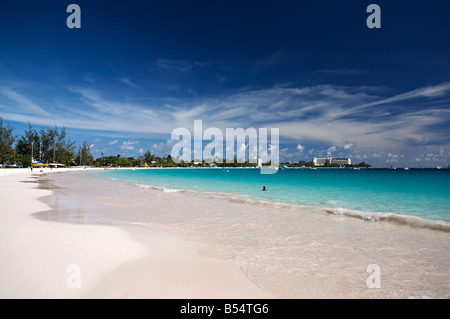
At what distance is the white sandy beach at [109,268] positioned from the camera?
396cm

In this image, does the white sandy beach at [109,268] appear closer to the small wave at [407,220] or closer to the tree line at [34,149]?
the small wave at [407,220]

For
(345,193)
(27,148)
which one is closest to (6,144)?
(27,148)

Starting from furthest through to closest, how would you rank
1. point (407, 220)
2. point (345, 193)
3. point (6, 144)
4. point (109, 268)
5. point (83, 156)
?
1. point (83, 156)
2. point (6, 144)
3. point (345, 193)
4. point (407, 220)
5. point (109, 268)

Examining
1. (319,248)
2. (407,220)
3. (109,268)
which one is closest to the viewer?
(109,268)

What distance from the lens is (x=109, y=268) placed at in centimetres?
486

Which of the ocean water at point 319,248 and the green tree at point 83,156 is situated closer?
the ocean water at point 319,248

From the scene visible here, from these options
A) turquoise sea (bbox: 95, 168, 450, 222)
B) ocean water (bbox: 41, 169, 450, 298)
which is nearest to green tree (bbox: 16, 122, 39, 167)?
turquoise sea (bbox: 95, 168, 450, 222)

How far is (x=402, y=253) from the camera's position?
657cm

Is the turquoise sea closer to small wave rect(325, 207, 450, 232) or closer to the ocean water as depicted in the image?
small wave rect(325, 207, 450, 232)

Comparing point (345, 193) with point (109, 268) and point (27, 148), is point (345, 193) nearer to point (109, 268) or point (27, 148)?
point (109, 268)

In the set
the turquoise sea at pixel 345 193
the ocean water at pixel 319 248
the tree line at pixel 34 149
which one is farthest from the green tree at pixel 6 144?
the ocean water at pixel 319 248

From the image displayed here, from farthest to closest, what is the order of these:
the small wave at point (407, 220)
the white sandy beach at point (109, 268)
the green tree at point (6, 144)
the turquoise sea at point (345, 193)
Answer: the green tree at point (6, 144) < the turquoise sea at point (345, 193) < the small wave at point (407, 220) < the white sandy beach at point (109, 268)

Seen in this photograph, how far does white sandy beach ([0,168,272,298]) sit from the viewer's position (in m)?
3.96

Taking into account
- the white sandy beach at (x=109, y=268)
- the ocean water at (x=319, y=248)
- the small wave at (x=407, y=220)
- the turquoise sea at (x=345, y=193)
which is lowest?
the turquoise sea at (x=345, y=193)
